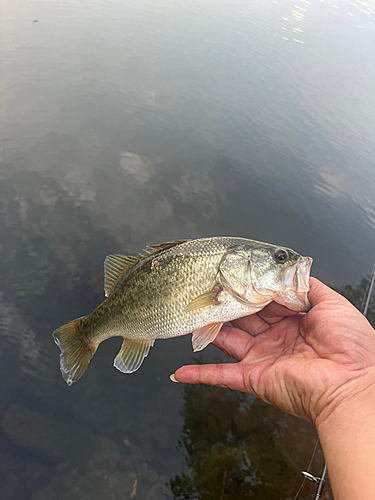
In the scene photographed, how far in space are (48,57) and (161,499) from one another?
11714 mm

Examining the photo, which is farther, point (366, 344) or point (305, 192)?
point (305, 192)

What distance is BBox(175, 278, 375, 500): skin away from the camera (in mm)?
1758

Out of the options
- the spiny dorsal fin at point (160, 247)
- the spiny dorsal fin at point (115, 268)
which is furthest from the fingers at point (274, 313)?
the spiny dorsal fin at point (115, 268)

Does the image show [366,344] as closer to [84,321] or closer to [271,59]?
[84,321]

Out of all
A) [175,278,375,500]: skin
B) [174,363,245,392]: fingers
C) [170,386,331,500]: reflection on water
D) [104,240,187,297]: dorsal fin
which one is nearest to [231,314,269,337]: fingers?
[175,278,375,500]: skin

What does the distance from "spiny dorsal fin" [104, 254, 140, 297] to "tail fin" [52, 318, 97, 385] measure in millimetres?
531

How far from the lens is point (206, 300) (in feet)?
9.36

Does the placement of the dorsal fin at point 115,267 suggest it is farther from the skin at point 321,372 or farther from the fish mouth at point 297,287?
the fish mouth at point 297,287

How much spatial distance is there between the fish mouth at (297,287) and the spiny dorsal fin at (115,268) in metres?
1.52

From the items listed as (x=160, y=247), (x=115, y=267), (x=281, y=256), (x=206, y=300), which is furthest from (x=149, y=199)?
(x=281, y=256)

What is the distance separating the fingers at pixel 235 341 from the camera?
10.2 ft

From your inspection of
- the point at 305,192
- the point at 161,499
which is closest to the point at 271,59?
the point at 305,192

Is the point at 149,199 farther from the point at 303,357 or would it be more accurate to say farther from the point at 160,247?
the point at 303,357

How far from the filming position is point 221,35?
14.0 metres
